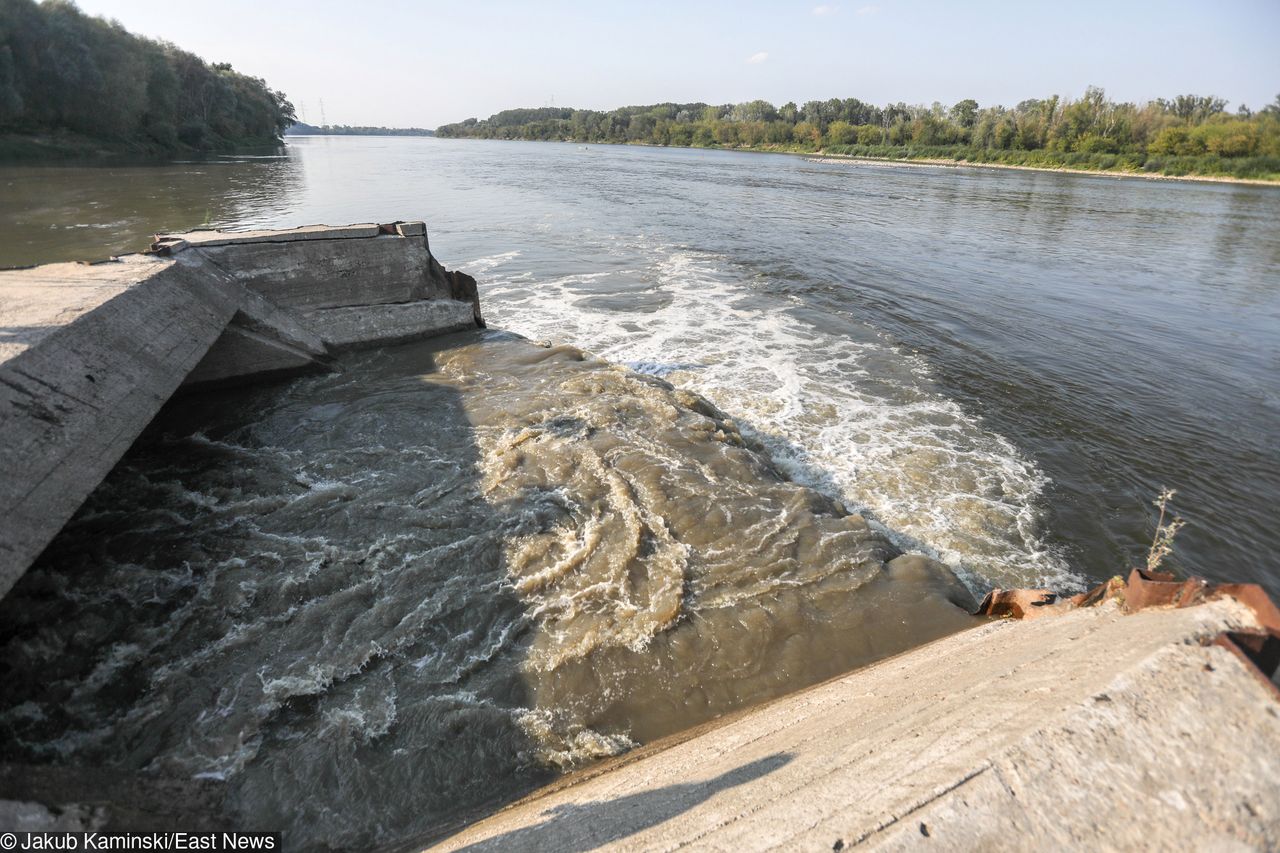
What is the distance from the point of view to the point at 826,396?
992 centimetres

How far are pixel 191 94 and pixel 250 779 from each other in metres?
84.3

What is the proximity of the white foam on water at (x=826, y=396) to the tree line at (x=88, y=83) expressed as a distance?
48945mm

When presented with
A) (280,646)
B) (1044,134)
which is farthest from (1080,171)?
(280,646)

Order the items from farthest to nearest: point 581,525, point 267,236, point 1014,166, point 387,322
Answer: point 1014,166 < point 387,322 < point 267,236 < point 581,525

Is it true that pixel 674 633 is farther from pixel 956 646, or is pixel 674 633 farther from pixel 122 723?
pixel 122 723

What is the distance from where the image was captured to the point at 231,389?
8375 millimetres

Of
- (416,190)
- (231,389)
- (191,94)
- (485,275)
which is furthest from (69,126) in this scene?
(231,389)

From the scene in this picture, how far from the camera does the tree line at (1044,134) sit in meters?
74.0

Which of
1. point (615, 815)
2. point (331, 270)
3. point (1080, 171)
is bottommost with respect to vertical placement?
point (615, 815)

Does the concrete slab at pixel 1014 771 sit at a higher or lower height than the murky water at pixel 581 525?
higher

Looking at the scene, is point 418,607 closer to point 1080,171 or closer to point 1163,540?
point 1163,540

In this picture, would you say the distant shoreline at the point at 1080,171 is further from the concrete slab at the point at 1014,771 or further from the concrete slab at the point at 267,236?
the concrete slab at the point at 1014,771

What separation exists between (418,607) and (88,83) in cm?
6202

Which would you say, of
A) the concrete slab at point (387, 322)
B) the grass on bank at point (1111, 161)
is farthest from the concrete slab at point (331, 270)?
the grass on bank at point (1111, 161)
